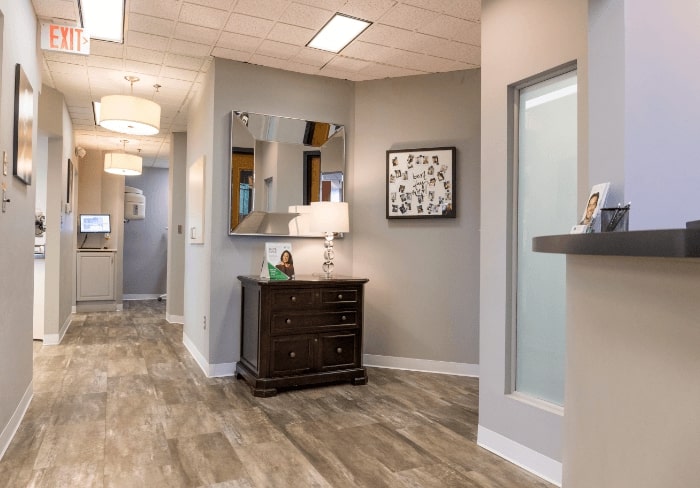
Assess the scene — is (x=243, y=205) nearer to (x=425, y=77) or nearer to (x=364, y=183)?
(x=364, y=183)

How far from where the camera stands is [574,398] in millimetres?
1289

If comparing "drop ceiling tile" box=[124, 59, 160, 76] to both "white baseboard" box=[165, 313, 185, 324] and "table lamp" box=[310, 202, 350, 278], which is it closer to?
"table lamp" box=[310, 202, 350, 278]

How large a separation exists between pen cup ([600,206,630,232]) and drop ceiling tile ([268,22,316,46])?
106 inches

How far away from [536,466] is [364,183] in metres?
2.91

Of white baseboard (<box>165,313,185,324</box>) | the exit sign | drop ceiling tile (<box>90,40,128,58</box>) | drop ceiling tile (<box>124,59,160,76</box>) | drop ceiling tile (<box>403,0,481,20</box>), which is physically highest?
drop ceiling tile (<box>124,59,160,76</box>)

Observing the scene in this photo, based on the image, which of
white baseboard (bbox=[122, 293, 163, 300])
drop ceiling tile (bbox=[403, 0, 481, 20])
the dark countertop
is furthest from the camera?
white baseboard (bbox=[122, 293, 163, 300])

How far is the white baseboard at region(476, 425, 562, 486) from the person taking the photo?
230 cm

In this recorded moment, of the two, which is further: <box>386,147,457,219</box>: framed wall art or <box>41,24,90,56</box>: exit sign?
<box>386,147,457,219</box>: framed wall art

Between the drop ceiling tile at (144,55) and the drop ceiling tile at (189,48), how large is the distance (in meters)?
0.18

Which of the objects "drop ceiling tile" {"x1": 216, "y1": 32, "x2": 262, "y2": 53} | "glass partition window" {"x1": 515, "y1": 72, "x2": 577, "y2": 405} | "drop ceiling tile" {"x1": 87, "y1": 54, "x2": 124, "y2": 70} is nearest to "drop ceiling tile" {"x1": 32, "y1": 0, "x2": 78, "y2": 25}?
"drop ceiling tile" {"x1": 87, "y1": 54, "x2": 124, "y2": 70}

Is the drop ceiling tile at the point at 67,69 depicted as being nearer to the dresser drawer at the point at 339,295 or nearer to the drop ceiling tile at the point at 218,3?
the drop ceiling tile at the point at 218,3

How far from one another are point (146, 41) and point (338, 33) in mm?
1506

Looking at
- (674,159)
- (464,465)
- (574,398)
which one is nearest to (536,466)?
(464,465)

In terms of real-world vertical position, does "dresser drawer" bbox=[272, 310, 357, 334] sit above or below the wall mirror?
below
